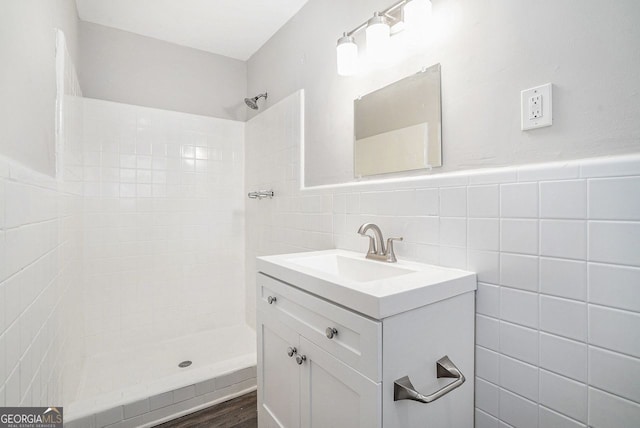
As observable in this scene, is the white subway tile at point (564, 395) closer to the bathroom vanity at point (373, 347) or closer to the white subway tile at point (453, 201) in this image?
the bathroom vanity at point (373, 347)

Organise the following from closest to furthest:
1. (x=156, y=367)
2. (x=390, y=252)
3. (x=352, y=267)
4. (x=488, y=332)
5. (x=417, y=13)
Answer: (x=488, y=332), (x=417, y=13), (x=390, y=252), (x=352, y=267), (x=156, y=367)

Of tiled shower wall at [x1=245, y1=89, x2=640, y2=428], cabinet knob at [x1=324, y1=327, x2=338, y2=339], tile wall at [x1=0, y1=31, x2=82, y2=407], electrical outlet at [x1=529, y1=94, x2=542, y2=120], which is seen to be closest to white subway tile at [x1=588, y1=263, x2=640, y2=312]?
tiled shower wall at [x1=245, y1=89, x2=640, y2=428]

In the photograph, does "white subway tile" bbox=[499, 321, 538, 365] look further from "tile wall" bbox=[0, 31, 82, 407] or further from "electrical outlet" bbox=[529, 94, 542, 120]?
"tile wall" bbox=[0, 31, 82, 407]

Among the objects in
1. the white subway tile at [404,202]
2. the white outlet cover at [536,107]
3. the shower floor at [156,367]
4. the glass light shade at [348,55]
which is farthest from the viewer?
the shower floor at [156,367]

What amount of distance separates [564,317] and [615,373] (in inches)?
5.8

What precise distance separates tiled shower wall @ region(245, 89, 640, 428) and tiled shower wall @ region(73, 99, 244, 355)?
1806 millimetres

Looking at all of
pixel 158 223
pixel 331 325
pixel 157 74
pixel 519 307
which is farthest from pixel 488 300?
pixel 157 74

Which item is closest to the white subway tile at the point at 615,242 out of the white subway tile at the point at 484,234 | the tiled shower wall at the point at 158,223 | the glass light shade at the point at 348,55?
the white subway tile at the point at 484,234

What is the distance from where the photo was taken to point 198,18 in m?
2.08

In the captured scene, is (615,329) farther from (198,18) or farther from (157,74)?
(157,74)

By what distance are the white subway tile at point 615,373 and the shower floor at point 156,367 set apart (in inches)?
66.2

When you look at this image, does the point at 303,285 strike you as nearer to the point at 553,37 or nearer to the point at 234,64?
the point at 553,37

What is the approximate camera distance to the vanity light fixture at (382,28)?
3.62 ft

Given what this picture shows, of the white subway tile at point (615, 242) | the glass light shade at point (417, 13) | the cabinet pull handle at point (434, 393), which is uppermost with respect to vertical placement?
the glass light shade at point (417, 13)
